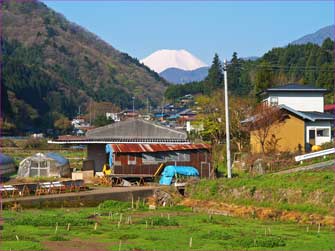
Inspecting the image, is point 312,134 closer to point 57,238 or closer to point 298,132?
point 298,132

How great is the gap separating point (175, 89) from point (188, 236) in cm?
10450

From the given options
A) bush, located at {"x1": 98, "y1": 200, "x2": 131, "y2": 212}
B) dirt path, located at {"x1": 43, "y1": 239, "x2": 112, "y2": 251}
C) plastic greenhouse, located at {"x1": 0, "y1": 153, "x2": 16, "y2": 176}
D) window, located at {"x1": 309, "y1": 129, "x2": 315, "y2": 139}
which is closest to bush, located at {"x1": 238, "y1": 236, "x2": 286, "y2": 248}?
dirt path, located at {"x1": 43, "y1": 239, "x2": 112, "y2": 251}

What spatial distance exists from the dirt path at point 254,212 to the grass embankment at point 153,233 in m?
0.66

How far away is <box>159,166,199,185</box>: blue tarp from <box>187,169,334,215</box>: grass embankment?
4.46 meters

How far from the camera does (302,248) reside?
14.1 m

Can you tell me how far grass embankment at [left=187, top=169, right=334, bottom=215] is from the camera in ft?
65.7

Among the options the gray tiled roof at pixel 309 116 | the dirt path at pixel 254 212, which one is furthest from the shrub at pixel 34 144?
the dirt path at pixel 254 212

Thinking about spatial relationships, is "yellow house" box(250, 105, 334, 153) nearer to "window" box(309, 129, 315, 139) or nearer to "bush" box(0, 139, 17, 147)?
"window" box(309, 129, 315, 139)

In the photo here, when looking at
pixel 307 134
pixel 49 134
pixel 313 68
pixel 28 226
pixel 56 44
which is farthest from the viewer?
pixel 56 44

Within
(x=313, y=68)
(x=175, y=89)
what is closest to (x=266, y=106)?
(x=313, y=68)

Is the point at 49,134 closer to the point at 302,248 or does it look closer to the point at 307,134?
the point at 307,134

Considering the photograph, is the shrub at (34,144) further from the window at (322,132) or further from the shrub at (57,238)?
the shrub at (57,238)

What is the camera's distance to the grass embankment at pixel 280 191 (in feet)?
65.7

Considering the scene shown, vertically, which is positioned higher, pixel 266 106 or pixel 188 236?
pixel 266 106
